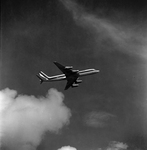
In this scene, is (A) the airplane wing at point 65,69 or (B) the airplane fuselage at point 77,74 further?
(B) the airplane fuselage at point 77,74

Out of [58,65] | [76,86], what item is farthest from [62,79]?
[58,65]

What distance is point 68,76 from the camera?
74.6 m

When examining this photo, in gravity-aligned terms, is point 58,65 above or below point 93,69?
below

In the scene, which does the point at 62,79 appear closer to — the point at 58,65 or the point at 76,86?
the point at 76,86

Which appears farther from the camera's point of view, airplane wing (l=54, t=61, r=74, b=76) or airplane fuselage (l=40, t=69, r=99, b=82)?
airplane fuselage (l=40, t=69, r=99, b=82)

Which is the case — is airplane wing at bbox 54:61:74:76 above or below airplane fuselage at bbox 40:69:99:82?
below

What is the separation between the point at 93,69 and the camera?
252 ft

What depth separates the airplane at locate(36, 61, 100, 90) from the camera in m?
70.7

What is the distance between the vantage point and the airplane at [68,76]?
232 ft

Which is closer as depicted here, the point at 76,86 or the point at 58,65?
the point at 58,65

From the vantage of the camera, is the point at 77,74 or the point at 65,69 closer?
the point at 65,69

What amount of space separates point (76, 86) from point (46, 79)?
1139 centimetres

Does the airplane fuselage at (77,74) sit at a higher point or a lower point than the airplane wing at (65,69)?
higher

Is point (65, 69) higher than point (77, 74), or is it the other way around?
point (77, 74)
